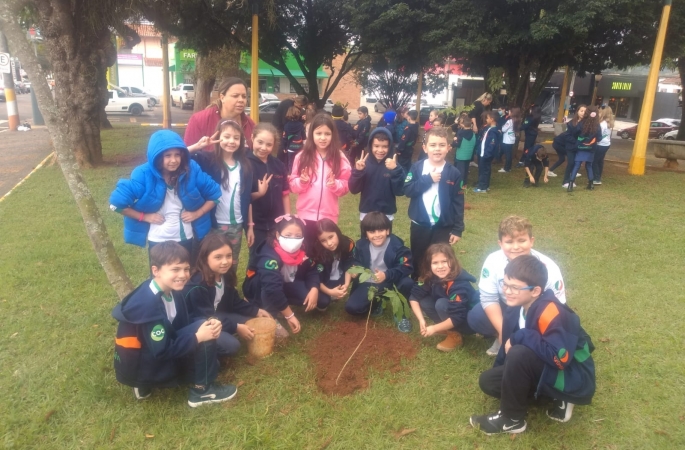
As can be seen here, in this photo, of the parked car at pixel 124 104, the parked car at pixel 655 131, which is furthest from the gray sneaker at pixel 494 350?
the parked car at pixel 124 104

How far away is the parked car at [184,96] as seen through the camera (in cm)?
3409

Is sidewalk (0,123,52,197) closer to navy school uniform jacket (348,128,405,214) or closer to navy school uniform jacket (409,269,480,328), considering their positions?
navy school uniform jacket (348,128,405,214)

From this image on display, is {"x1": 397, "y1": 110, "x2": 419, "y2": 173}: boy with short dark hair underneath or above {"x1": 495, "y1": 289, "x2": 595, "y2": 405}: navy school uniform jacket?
above

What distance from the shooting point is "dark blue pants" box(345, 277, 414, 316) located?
12.9 ft

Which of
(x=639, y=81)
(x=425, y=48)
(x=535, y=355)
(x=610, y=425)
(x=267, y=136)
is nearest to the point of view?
(x=535, y=355)

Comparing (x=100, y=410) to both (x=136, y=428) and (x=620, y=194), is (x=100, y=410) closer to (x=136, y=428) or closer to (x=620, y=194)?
(x=136, y=428)

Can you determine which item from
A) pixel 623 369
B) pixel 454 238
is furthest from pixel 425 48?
pixel 623 369

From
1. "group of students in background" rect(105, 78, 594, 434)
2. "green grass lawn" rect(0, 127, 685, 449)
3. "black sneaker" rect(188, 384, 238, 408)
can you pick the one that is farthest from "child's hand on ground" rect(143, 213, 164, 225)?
"black sneaker" rect(188, 384, 238, 408)

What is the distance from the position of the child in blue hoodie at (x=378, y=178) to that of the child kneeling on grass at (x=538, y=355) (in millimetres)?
1634

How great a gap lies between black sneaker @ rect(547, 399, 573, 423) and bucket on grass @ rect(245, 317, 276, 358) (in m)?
1.81

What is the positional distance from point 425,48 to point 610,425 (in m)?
9.94

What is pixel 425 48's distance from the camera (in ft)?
37.0

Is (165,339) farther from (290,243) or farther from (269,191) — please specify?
(269,191)

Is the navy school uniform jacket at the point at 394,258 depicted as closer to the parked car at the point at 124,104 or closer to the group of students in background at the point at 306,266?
the group of students in background at the point at 306,266
